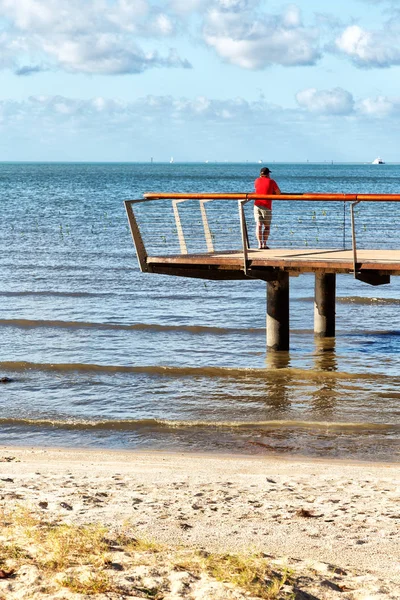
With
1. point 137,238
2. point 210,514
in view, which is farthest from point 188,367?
point 210,514

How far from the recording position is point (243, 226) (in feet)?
44.4

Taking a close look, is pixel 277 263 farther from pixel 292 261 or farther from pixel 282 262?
pixel 292 261

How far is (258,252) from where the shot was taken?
14906 millimetres

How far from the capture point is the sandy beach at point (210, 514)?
216 inches

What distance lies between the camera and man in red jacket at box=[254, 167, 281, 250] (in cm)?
1455

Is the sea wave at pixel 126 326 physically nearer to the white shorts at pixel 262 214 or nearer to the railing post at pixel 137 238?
the white shorts at pixel 262 214

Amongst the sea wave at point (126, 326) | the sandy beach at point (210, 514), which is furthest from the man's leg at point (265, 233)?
the sandy beach at point (210, 514)

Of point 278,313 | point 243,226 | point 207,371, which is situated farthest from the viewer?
point 278,313

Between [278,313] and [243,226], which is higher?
[243,226]

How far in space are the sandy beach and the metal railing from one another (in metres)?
3.96

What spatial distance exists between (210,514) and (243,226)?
6.83m

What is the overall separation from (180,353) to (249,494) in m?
7.94

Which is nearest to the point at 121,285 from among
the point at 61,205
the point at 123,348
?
the point at 123,348

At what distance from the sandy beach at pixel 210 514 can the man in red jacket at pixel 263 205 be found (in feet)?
18.8
